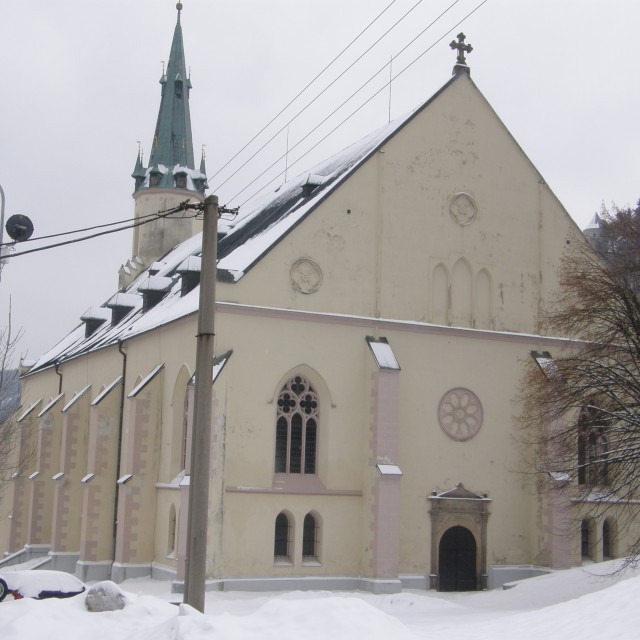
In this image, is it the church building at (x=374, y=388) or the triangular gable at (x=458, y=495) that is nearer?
the church building at (x=374, y=388)

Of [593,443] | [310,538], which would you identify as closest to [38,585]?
[310,538]

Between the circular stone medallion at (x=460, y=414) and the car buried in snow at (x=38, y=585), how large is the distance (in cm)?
1161

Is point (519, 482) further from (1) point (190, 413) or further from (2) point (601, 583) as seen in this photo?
(1) point (190, 413)

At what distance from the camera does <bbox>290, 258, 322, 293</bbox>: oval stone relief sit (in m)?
27.7

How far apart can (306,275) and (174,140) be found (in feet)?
81.2

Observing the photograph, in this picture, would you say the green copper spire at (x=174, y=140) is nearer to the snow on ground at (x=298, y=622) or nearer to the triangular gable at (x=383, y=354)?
the triangular gable at (x=383, y=354)

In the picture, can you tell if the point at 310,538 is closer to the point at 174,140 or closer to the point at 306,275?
the point at 306,275

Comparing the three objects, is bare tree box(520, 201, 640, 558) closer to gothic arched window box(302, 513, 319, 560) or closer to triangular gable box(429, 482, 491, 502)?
triangular gable box(429, 482, 491, 502)

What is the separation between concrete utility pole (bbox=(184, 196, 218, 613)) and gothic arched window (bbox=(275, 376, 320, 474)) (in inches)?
510

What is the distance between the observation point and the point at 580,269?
28359 mm

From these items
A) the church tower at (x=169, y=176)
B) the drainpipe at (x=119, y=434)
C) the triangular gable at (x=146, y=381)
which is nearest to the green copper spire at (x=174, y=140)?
the church tower at (x=169, y=176)

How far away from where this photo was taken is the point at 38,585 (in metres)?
21.4

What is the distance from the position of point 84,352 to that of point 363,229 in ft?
49.9

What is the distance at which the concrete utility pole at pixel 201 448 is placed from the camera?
14.2 meters
